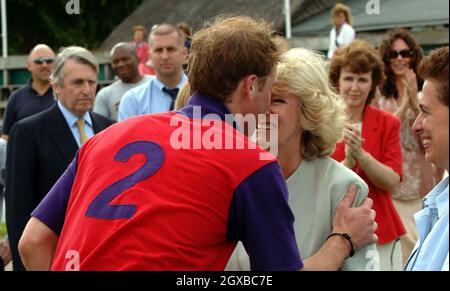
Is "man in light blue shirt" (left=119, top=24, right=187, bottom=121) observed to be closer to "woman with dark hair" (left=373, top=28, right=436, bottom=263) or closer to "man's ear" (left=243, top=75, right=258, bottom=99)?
"woman with dark hair" (left=373, top=28, right=436, bottom=263)

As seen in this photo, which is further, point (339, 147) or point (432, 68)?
point (339, 147)

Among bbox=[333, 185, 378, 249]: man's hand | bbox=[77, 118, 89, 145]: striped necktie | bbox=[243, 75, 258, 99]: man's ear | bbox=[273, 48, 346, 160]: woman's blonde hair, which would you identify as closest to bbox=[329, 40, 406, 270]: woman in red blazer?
bbox=[273, 48, 346, 160]: woman's blonde hair

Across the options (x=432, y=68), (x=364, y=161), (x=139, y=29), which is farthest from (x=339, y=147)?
(x=139, y=29)

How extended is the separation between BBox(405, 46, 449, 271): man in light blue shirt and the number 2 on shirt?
84 centimetres

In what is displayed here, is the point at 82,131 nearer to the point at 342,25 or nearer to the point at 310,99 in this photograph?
the point at 310,99

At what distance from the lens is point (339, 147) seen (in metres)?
5.91

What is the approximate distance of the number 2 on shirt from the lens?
286 centimetres

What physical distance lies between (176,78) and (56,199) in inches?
172

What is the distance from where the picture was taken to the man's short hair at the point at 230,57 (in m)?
3.04

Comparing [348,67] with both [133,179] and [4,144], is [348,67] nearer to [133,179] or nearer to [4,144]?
[4,144]

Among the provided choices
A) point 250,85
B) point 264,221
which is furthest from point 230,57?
point 264,221

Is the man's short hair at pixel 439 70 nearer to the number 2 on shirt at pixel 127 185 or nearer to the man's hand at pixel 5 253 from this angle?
the number 2 on shirt at pixel 127 185

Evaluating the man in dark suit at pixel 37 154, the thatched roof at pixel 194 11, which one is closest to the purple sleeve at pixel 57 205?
the man in dark suit at pixel 37 154

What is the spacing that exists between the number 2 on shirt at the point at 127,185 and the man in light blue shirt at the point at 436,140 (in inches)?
32.9
